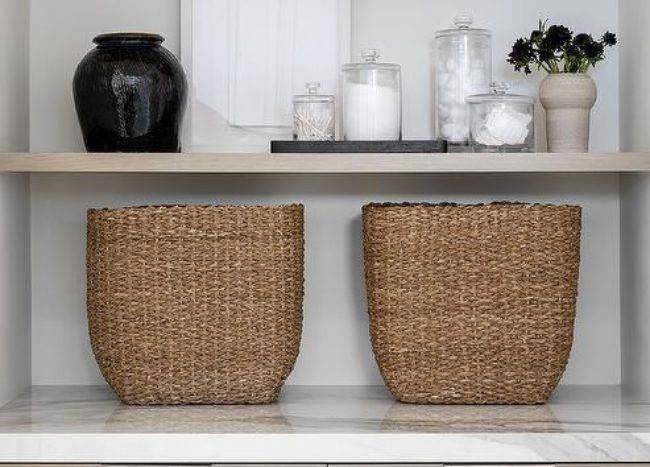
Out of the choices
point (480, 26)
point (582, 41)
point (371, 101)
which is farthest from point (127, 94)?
point (582, 41)

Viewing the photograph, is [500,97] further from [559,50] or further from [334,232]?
[334,232]

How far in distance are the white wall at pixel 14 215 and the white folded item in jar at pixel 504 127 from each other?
957 mm

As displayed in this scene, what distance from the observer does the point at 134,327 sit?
83.8 inches

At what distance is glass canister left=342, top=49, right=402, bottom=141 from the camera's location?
222 centimetres

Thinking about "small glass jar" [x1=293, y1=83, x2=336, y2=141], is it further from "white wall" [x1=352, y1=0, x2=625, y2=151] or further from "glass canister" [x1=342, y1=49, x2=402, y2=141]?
"white wall" [x1=352, y1=0, x2=625, y2=151]

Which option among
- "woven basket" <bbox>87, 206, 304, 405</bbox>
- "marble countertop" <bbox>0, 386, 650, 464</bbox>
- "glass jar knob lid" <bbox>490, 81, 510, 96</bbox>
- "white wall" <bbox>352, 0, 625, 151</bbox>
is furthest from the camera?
"white wall" <bbox>352, 0, 625, 151</bbox>

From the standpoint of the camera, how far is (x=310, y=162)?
83.3 inches

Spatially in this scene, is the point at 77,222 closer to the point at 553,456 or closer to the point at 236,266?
the point at 236,266

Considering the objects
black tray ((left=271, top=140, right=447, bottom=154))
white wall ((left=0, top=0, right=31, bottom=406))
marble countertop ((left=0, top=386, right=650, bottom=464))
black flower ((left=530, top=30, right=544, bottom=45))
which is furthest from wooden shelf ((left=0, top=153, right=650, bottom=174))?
marble countertop ((left=0, top=386, right=650, bottom=464))

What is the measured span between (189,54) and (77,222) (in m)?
0.44

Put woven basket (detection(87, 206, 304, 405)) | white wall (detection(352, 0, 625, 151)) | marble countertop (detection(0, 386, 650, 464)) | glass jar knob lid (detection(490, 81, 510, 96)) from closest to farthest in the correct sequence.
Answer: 1. marble countertop (detection(0, 386, 650, 464))
2. woven basket (detection(87, 206, 304, 405))
3. glass jar knob lid (detection(490, 81, 510, 96))
4. white wall (detection(352, 0, 625, 151))

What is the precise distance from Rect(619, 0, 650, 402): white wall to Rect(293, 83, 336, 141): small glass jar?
Answer: 0.63m

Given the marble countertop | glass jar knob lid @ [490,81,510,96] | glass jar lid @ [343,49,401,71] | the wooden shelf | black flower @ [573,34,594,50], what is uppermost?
black flower @ [573,34,594,50]

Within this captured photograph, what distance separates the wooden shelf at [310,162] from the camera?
2107 millimetres
